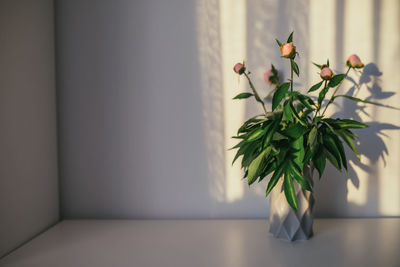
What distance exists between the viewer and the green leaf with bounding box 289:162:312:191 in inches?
35.3

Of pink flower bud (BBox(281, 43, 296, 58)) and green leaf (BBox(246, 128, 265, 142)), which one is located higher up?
pink flower bud (BBox(281, 43, 296, 58))

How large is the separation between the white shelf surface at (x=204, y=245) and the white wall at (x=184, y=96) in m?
0.09

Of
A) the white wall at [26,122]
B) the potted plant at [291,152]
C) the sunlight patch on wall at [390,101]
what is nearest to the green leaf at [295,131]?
the potted plant at [291,152]

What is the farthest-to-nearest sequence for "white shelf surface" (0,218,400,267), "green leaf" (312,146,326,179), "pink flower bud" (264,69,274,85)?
"pink flower bud" (264,69,274,85) → "green leaf" (312,146,326,179) → "white shelf surface" (0,218,400,267)

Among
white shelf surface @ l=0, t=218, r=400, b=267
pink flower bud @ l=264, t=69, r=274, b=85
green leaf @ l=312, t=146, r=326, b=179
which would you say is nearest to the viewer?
white shelf surface @ l=0, t=218, r=400, b=267

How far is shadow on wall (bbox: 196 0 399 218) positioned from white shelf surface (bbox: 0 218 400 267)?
80 millimetres

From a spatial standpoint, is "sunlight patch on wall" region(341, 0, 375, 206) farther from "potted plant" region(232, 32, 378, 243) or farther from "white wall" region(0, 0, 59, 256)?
"white wall" region(0, 0, 59, 256)

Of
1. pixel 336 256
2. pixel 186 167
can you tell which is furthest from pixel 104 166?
pixel 336 256

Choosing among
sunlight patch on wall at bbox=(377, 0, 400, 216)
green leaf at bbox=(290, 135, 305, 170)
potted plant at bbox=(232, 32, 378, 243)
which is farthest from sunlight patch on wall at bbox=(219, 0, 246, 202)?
sunlight patch on wall at bbox=(377, 0, 400, 216)

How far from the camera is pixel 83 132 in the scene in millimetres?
1229

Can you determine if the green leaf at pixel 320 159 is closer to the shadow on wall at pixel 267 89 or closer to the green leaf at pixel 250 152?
the green leaf at pixel 250 152

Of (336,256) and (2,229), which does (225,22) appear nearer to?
(336,256)

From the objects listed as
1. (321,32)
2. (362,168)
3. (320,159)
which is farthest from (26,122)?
(362,168)

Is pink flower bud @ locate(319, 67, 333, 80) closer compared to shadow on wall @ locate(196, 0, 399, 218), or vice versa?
pink flower bud @ locate(319, 67, 333, 80)
